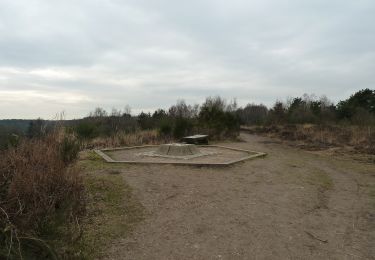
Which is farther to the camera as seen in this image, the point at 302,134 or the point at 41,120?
the point at 302,134

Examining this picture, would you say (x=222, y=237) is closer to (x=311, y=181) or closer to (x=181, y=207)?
(x=181, y=207)

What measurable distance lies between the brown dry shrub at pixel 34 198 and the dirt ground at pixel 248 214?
76cm

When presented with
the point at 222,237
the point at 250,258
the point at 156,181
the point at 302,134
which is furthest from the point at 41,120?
the point at 302,134

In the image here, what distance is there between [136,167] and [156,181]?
1.68 metres

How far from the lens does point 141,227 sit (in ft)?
15.1

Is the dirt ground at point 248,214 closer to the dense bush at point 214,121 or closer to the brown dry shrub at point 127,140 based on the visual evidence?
the brown dry shrub at point 127,140

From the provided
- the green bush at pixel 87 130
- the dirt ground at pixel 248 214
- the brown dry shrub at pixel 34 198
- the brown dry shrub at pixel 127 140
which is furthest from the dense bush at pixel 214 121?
the brown dry shrub at pixel 34 198

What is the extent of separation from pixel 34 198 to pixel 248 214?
2.95m

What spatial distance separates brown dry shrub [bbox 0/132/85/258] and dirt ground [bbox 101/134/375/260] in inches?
29.7

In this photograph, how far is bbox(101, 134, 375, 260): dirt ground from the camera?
394 centimetres

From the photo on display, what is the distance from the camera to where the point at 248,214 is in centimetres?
520

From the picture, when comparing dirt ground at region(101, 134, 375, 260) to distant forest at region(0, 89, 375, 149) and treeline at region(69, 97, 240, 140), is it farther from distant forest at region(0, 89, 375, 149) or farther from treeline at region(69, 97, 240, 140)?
treeline at region(69, 97, 240, 140)

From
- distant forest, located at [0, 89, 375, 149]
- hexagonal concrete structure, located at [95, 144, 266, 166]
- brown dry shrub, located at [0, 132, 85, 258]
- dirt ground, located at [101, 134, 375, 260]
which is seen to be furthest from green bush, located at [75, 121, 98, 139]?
brown dry shrub, located at [0, 132, 85, 258]

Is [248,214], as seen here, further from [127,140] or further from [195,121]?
[195,121]
